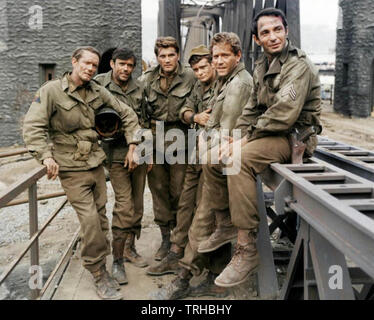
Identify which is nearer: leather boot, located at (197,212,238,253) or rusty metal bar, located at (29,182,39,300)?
rusty metal bar, located at (29,182,39,300)

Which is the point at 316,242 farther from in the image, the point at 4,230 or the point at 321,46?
the point at 321,46

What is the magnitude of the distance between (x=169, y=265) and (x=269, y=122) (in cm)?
184

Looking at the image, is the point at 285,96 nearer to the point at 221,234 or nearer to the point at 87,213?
the point at 221,234

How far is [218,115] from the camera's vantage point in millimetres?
3363

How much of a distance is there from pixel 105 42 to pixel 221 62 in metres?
9.59

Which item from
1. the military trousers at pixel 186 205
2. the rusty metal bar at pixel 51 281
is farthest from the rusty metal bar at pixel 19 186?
the military trousers at pixel 186 205

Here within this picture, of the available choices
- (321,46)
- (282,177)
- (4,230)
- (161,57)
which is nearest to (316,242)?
(282,177)

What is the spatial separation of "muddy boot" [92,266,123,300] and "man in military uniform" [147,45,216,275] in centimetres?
49

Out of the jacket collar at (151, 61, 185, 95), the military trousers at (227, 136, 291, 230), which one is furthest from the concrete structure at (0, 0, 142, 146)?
the military trousers at (227, 136, 291, 230)

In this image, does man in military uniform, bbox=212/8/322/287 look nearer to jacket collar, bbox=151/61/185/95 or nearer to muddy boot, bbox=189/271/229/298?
muddy boot, bbox=189/271/229/298

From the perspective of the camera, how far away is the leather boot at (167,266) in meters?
4.03

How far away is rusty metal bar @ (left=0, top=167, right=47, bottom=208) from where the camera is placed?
2.53 m

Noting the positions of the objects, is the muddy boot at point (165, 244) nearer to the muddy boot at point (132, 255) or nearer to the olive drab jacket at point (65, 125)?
the muddy boot at point (132, 255)

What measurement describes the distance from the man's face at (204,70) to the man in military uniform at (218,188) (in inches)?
13.5
